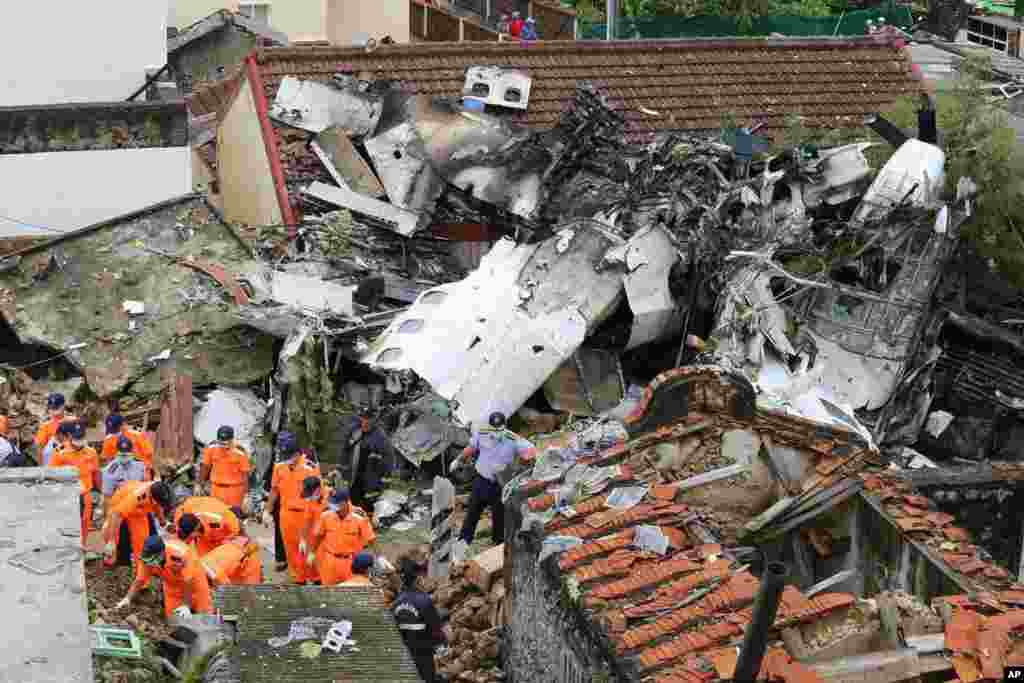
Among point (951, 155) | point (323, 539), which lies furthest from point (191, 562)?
point (951, 155)

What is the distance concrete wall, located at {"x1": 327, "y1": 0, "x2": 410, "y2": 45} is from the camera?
36312 mm

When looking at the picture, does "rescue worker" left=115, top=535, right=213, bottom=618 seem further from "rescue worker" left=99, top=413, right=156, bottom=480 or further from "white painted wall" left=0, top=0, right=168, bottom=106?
"white painted wall" left=0, top=0, right=168, bottom=106

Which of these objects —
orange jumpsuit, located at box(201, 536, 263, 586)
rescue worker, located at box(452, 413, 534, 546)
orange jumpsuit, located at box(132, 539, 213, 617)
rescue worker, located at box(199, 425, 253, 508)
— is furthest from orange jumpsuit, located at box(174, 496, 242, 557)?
rescue worker, located at box(452, 413, 534, 546)

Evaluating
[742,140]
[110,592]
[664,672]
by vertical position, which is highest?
[742,140]

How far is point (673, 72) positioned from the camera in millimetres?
24500

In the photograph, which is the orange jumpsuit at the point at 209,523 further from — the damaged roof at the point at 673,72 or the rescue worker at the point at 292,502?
the damaged roof at the point at 673,72

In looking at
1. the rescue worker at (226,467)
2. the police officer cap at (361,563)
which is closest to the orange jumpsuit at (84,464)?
the rescue worker at (226,467)

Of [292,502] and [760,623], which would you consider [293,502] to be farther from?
[760,623]

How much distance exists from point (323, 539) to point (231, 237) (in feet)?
22.9

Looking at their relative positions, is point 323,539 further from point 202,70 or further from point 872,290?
point 202,70

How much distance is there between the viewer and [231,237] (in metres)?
20.5

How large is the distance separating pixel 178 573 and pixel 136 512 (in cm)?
136

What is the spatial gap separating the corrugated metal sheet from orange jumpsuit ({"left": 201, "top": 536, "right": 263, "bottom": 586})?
2565mm

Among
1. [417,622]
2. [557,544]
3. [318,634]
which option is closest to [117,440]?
[417,622]
